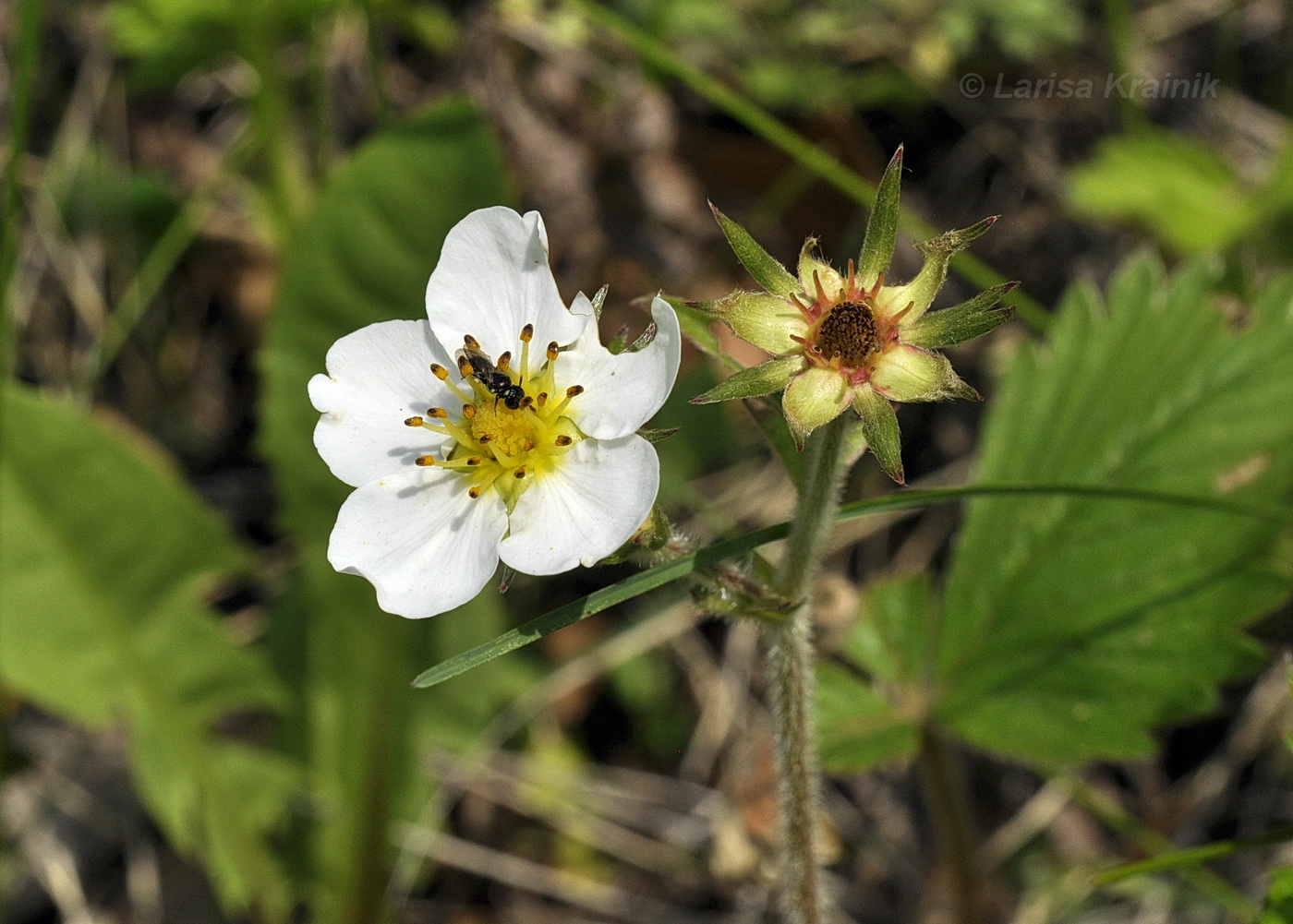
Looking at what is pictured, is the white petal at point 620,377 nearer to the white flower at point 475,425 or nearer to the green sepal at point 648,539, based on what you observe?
the white flower at point 475,425

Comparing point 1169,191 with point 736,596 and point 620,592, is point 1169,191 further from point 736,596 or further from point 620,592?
point 620,592

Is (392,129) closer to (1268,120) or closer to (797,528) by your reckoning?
(797,528)

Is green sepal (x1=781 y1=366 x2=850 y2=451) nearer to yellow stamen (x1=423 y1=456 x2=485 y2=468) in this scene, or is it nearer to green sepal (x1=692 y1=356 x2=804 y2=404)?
green sepal (x1=692 y1=356 x2=804 y2=404)

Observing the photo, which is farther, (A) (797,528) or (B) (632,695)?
(B) (632,695)

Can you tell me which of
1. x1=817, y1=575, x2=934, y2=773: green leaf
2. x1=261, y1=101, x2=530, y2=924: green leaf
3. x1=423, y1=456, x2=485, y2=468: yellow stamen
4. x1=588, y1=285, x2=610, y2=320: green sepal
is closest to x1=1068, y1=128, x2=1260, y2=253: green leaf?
x1=817, y1=575, x2=934, y2=773: green leaf

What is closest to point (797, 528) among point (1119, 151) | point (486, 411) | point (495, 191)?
point (486, 411)
